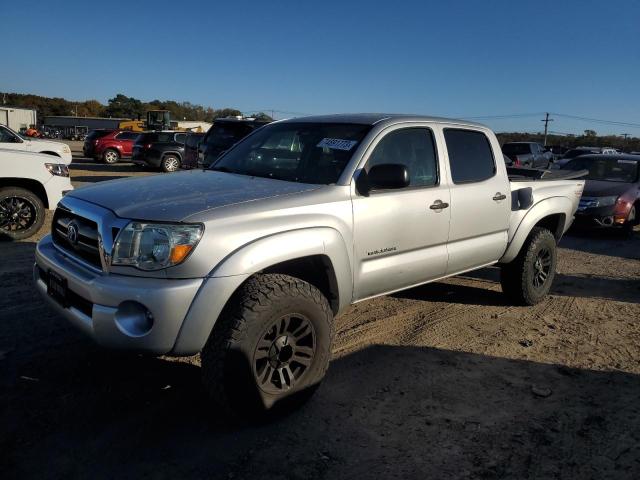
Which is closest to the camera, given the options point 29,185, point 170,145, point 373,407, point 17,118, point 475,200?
point 373,407

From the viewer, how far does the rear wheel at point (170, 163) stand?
1976 cm

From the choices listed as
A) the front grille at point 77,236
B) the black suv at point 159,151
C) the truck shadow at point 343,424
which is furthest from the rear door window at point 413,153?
the black suv at point 159,151

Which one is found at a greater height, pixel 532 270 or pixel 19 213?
pixel 19 213

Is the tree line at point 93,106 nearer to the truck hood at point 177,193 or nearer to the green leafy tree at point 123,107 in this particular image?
the green leafy tree at point 123,107

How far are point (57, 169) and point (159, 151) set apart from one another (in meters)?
12.3

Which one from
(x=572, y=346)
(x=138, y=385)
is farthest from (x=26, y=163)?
(x=572, y=346)

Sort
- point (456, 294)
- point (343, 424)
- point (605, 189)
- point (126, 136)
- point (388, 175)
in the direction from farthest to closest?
1. point (126, 136)
2. point (605, 189)
3. point (456, 294)
4. point (388, 175)
5. point (343, 424)

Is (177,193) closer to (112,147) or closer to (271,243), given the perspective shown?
(271,243)

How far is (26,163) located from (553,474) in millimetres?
7467

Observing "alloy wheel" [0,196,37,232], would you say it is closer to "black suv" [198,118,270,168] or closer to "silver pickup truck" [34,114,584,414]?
"silver pickup truck" [34,114,584,414]

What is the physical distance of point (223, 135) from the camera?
12.2m

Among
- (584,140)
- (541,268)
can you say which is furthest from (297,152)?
(584,140)

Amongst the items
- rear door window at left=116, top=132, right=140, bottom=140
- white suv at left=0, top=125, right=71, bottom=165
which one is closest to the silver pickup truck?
white suv at left=0, top=125, right=71, bottom=165

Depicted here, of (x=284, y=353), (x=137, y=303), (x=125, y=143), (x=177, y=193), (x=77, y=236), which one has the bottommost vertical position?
(x=284, y=353)
